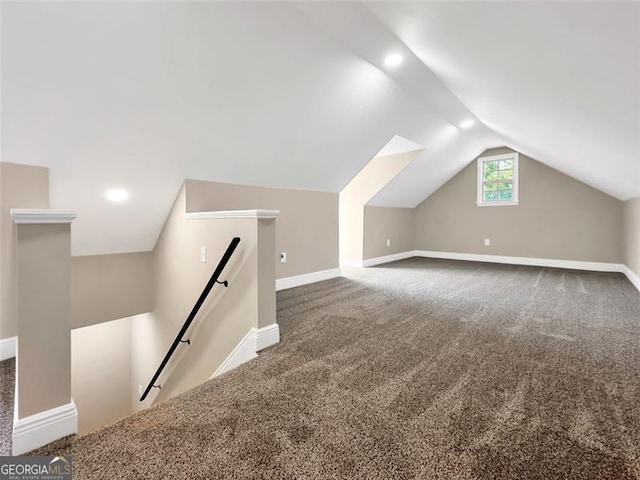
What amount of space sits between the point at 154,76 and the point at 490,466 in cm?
282

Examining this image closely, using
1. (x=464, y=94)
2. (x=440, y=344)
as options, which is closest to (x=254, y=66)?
(x=464, y=94)

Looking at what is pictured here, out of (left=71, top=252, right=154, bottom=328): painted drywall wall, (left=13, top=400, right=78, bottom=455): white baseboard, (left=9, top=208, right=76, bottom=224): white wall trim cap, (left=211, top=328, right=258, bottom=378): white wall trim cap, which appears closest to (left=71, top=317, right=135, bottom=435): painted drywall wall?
(left=71, top=252, right=154, bottom=328): painted drywall wall

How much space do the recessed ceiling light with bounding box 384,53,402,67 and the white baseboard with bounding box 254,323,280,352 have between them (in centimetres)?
251

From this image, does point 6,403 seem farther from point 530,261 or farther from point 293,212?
point 530,261

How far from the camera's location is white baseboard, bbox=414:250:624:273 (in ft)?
17.9

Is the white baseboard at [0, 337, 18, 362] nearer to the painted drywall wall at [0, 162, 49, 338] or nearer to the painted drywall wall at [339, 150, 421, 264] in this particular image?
the painted drywall wall at [0, 162, 49, 338]

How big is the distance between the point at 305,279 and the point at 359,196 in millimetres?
2220

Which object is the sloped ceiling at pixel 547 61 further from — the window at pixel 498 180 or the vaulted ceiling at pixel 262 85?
the window at pixel 498 180

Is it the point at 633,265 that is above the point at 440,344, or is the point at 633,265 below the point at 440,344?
above

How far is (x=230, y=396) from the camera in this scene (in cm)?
169

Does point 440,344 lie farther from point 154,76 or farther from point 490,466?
point 154,76

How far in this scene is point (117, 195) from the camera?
2.86 metres

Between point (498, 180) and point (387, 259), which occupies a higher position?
point (498, 180)

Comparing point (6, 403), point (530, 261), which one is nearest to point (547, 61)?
point (6, 403)
